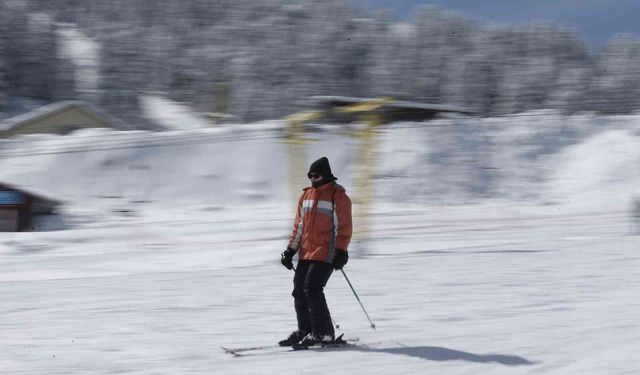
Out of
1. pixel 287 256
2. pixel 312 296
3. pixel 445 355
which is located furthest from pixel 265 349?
pixel 445 355

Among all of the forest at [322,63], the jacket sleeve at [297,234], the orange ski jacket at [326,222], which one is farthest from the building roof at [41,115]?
the orange ski jacket at [326,222]

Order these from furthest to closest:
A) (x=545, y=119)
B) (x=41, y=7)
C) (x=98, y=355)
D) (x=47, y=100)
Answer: (x=41, y=7)
(x=47, y=100)
(x=545, y=119)
(x=98, y=355)

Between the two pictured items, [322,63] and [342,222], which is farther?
[322,63]

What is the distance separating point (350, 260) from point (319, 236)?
806 cm

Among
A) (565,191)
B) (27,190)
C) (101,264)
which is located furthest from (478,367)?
(565,191)

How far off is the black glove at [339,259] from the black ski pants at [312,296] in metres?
0.14

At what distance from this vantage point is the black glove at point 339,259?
695 cm

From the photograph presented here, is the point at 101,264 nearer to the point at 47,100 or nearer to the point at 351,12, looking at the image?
the point at 47,100

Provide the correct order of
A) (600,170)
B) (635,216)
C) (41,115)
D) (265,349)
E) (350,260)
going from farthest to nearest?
(41,115) < (600,170) < (635,216) < (350,260) < (265,349)

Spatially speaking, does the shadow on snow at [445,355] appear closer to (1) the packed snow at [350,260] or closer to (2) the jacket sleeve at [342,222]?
(1) the packed snow at [350,260]

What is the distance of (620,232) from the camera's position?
19.4 metres

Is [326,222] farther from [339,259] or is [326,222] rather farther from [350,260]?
[350,260]

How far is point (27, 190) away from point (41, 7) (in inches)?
3228

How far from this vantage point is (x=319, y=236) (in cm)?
707
